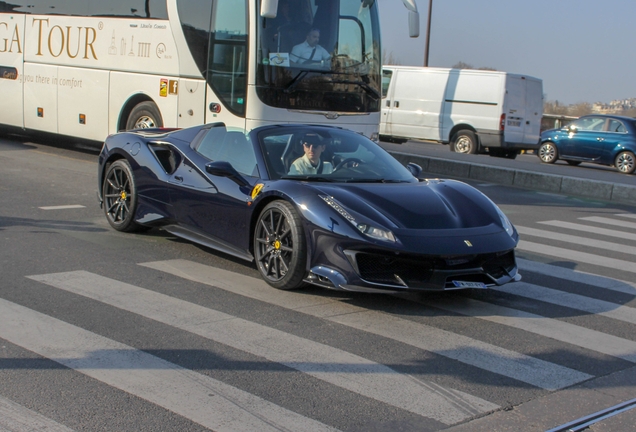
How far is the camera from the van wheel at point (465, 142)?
77.4ft

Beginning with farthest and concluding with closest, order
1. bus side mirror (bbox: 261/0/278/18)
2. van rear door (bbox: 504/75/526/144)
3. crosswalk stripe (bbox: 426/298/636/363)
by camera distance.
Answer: van rear door (bbox: 504/75/526/144), bus side mirror (bbox: 261/0/278/18), crosswalk stripe (bbox: 426/298/636/363)

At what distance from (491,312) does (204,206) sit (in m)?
2.63

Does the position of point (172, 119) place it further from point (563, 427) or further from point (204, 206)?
point (563, 427)

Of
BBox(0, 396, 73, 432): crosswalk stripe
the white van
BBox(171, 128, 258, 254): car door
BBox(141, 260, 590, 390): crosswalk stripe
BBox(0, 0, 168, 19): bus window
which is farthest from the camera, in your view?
the white van

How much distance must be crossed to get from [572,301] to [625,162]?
1706 centimetres

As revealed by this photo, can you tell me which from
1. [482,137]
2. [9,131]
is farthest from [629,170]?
[9,131]

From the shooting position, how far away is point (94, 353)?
4520 mm

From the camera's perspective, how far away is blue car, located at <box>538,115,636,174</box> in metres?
22.1

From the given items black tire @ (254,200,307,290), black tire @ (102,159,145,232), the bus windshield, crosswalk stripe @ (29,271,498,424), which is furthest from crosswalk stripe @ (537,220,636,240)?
crosswalk stripe @ (29,271,498,424)

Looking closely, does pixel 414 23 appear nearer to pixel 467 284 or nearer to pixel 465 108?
pixel 467 284

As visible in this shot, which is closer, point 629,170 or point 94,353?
point 94,353

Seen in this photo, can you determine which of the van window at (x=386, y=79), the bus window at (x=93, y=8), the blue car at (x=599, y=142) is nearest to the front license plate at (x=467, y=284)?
the bus window at (x=93, y=8)

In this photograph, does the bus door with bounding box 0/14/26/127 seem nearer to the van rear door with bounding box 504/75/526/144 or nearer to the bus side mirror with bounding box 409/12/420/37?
the bus side mirror with bounding box 409/12/420/37

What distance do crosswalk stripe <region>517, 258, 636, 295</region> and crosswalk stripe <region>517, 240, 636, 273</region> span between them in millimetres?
603
